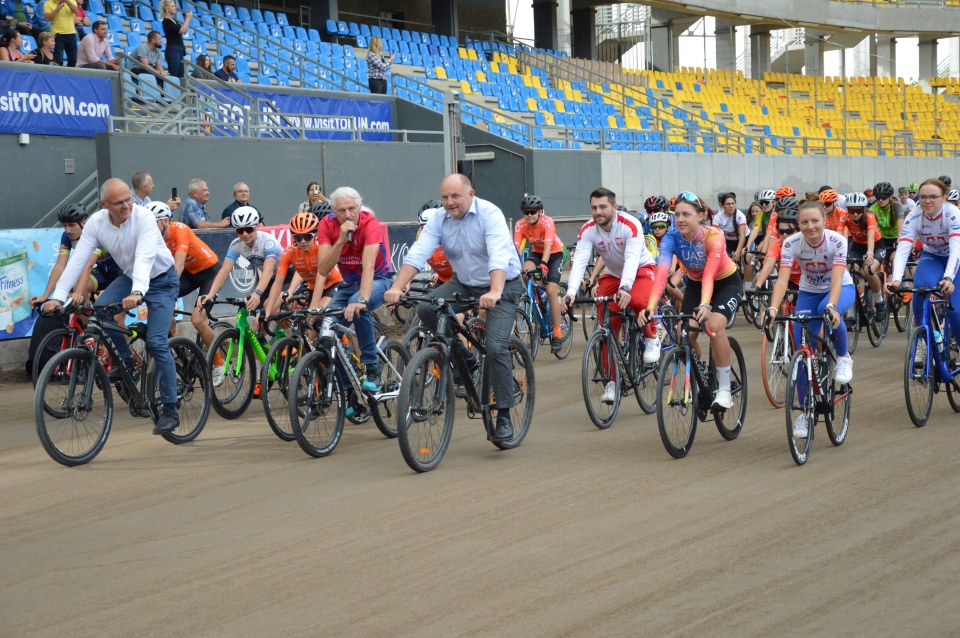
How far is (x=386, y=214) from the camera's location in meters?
22.1

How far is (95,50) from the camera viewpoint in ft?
61.2

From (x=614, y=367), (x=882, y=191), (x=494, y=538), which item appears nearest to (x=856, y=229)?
(x=882, y=191)

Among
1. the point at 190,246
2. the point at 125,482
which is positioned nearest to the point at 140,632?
the point at 125,482

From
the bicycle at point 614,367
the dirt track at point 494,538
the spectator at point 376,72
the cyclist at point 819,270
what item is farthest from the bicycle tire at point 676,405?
the spectator at point 376,72

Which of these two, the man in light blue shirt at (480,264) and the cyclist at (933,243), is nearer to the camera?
the man in light blue shirt at (480,264)

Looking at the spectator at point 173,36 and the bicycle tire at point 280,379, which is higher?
the spectator at point 173,36

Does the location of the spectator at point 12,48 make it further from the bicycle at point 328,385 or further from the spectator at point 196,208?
the bicycle at point 328,385

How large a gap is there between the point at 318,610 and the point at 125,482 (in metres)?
3.20

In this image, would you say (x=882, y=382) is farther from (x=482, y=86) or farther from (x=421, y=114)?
(x=482, y=86)

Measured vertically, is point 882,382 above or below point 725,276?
below

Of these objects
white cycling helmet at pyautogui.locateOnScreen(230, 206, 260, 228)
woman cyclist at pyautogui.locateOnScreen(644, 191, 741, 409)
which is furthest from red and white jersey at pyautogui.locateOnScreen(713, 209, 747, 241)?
white cycling helmet at pyautogui.locateOnScreen(230, 206, 260, 228)

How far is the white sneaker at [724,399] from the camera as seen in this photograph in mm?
8070

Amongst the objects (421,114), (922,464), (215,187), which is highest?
(421,114)

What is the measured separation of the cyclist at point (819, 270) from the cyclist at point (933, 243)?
0.74 metres
